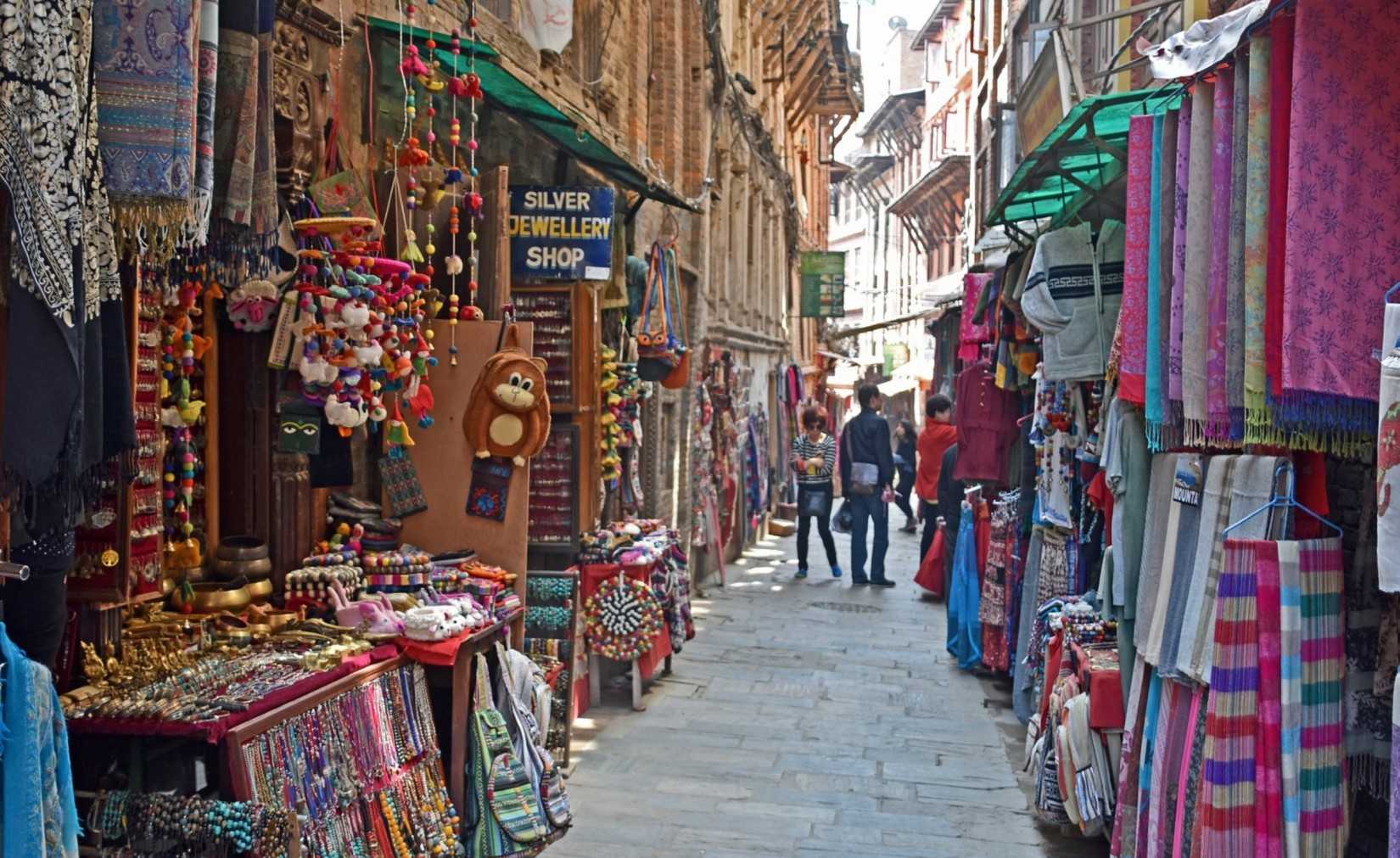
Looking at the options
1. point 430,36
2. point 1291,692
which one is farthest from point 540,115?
point 1291,692

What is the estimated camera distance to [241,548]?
15.2 ft

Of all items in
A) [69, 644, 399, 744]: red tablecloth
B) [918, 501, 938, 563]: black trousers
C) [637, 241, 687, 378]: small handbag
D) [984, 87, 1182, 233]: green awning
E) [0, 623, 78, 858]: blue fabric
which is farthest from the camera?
[918, 501, 938, 563]: black trousers

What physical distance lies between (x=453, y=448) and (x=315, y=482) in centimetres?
82

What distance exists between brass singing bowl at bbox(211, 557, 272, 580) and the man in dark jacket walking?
8.86 m

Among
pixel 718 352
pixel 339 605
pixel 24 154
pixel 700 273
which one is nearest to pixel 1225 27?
pixel 24 154

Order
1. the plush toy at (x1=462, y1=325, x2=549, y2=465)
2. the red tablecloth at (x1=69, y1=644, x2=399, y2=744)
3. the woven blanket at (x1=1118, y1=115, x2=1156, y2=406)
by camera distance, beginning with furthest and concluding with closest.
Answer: the plush toy at (x1=462, y1=325, x2=549, y2=465) → the woven blanket at (x1=1118, y1=115, x2=1156, y2=406) → the red tablecloth at (x1=69, y1=644, x2=399, y2=744)

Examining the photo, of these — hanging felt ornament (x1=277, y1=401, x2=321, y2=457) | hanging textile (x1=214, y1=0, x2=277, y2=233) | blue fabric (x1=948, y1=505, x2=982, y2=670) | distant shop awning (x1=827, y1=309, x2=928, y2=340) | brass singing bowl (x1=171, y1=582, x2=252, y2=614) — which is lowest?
blue fabric (x1=948, y1=505, x2=982, y2=670)

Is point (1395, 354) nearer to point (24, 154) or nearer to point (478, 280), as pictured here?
point (24, 154)

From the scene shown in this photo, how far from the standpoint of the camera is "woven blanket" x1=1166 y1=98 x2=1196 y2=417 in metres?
Result: 4.01

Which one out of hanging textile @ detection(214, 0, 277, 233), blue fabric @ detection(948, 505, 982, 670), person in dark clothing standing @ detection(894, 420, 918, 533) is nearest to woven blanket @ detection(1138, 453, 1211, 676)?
hanging textile @ detection(214, 0, 277, 233)

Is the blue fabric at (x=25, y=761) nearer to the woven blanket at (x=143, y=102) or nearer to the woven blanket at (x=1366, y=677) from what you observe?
the woven blanket at (x=143, y=102)

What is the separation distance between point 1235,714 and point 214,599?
3.44 metres

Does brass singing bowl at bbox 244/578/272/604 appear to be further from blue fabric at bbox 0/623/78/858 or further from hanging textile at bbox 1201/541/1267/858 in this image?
hanging textile at bbox 1201/541/1267/858

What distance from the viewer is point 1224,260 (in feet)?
12.4
